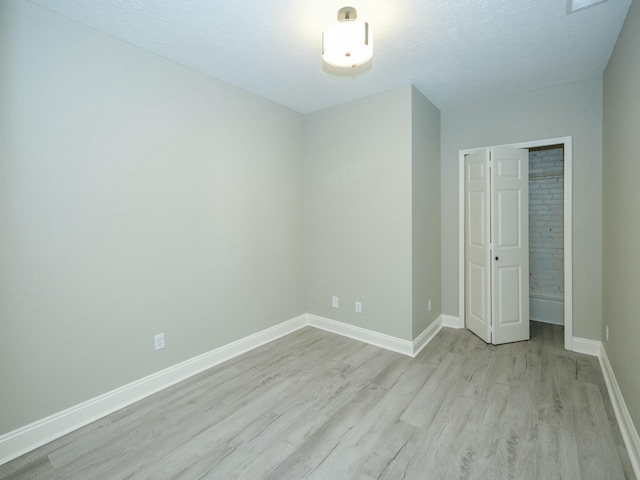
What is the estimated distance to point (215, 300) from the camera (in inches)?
113

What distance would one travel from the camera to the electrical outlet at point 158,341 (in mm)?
2443

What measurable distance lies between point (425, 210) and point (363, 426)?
220cm

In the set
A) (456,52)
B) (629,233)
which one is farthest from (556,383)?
(456,52)

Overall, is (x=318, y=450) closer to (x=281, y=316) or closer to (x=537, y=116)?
(x=281, y=316)

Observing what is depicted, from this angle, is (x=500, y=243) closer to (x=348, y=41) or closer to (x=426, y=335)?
(x=426, y=335)

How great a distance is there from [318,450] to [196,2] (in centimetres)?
278

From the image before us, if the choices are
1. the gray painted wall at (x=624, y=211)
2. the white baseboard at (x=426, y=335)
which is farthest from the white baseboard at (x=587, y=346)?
the white baseboard at (x=426, y=335)

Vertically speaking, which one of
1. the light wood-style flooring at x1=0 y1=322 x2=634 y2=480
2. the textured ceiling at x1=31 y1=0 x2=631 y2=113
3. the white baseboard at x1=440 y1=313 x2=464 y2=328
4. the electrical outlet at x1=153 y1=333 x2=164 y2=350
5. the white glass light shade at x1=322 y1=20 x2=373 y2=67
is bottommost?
the light wood-style flooring at x1=0 y1=322 x2=634 y2=480

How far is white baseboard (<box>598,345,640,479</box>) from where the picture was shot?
1.64 metres

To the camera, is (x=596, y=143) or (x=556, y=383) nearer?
(x=556, y=383)

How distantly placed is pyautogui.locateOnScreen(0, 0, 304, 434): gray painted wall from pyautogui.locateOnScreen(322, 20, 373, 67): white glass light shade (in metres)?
1.44

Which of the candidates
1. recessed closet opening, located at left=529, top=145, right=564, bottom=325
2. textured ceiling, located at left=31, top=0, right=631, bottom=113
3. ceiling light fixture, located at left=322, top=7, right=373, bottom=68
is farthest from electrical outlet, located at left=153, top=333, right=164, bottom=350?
recessed closet opening, located at left=529, top=145, right=564, bottom=325

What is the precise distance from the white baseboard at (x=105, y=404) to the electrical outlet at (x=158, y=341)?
8.1 inches

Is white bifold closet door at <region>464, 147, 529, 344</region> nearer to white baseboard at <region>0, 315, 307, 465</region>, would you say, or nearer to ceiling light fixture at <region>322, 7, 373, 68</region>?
ceiling light fixture at <region>322, 7, 373, 68</region>
